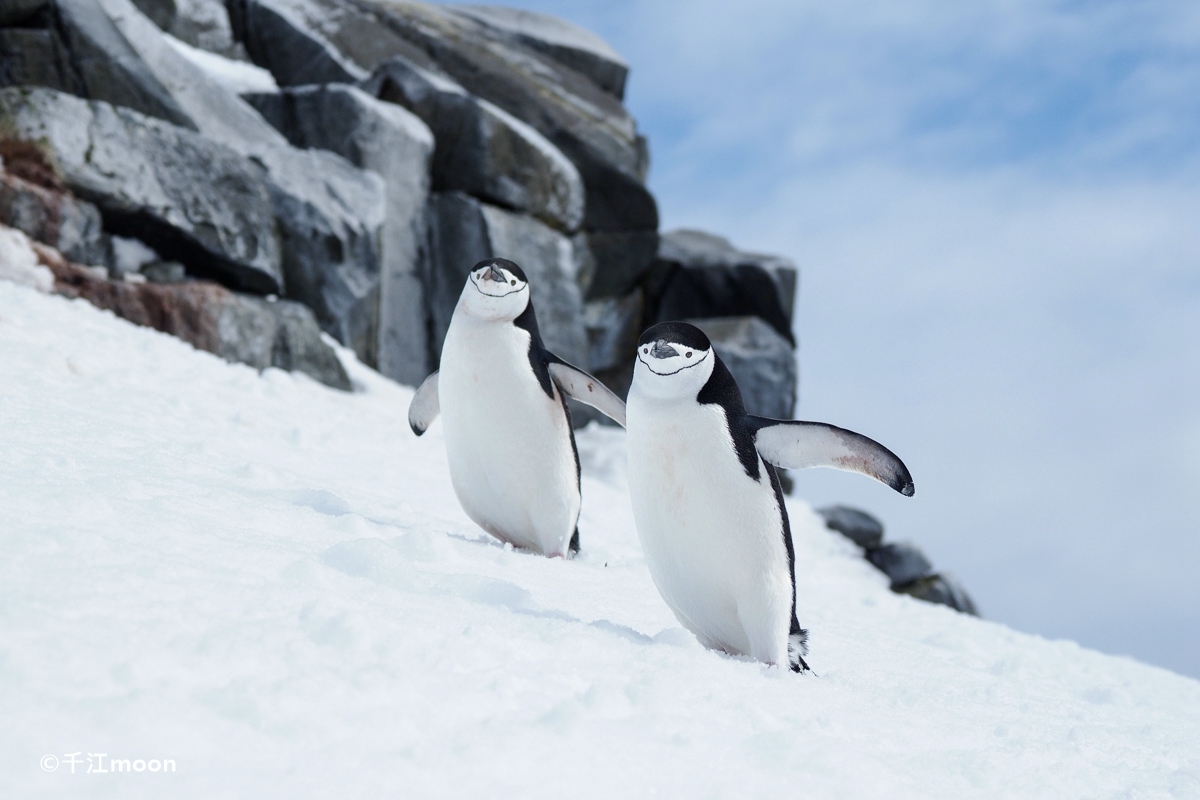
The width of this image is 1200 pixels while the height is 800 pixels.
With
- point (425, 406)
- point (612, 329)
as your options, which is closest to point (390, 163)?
point (612, 329)

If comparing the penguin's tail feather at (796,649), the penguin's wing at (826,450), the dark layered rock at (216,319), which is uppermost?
the penguin's wing at (826,450)

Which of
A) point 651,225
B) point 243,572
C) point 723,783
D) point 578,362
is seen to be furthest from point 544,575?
point 651,225

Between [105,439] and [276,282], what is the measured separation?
519cm

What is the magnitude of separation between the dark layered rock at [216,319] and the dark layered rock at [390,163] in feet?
10.4

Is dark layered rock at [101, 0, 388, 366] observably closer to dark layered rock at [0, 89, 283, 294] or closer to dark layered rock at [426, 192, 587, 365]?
dark layered rock at [0, 89, 283, 294]

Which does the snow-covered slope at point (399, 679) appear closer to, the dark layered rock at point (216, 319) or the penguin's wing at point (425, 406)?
the penguin's wing at point (425, 406)

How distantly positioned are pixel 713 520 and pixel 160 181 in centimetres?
669

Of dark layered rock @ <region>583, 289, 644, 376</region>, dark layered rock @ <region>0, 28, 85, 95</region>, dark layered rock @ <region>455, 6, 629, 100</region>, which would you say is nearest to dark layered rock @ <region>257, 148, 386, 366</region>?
dark layered rock @ <region>0, 28, 85, 95</region>

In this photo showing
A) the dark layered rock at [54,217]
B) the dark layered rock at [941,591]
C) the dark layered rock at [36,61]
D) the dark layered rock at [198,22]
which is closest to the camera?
the dark layered rock at [54,217]

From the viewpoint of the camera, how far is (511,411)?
11.0 ft

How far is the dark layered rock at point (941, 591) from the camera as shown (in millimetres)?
11062

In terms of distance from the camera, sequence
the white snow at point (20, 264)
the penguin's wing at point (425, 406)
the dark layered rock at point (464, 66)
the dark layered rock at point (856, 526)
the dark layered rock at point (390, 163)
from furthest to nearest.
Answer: the dark layered rock at point (464, 66), the dark layered rock at point (856, 526), the dark layered rock at point (390, 163), the white snow at point (20, 264), the penguin's wing at point (425, 406)

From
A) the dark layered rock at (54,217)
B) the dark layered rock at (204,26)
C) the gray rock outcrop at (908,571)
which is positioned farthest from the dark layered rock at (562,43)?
the dark layered rock at (54,217)

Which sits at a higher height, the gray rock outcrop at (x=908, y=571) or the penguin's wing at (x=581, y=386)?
the penguin's wing at (x=581, y=386)
